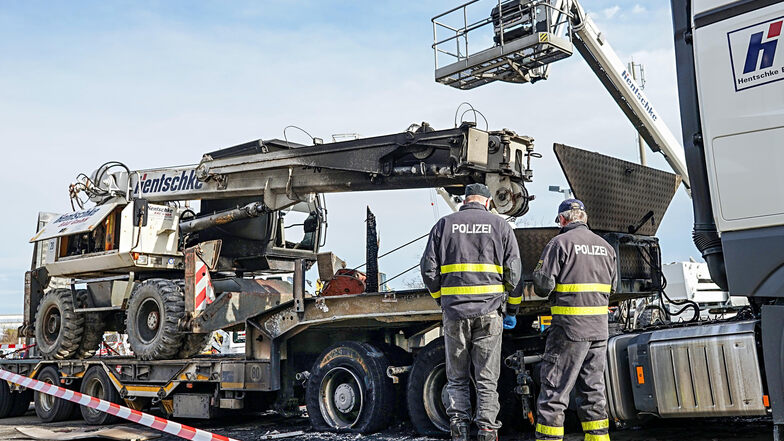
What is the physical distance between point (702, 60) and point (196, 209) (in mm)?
7708

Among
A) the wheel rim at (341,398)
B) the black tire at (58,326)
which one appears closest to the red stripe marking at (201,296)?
the wheel rim at (341,398)

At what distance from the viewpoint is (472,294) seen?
17.4ft

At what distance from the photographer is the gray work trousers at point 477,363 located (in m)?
5.26

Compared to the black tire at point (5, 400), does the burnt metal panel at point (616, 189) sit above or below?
above

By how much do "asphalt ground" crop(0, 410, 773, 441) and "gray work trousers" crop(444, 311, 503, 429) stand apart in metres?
1.27

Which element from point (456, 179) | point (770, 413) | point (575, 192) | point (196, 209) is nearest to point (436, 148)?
point (456, 179)

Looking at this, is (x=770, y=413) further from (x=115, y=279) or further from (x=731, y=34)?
(x=115, y=279)

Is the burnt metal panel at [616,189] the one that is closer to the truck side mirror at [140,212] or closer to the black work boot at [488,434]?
the black work boot at [488,434]

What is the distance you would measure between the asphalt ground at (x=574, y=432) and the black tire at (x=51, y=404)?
98 cm

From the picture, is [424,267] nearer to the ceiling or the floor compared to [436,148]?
nearer to the floor

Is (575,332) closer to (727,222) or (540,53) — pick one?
(727,222)

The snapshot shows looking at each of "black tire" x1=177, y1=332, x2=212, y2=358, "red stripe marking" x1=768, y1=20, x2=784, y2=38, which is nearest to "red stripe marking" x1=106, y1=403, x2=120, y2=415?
"black tire" x1=177, y1=332, x2=212, y2=358

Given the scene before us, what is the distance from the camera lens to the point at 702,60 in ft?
15.3

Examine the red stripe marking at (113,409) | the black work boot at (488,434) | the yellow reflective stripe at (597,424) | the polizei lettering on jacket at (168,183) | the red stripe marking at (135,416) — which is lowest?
the black work boot at (488,434)
